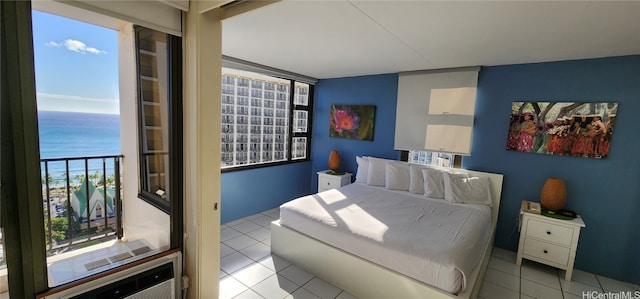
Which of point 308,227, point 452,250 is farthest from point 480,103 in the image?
point 308,227

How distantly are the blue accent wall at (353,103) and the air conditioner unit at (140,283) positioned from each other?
2.99 meters

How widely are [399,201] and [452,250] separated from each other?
1136 mm

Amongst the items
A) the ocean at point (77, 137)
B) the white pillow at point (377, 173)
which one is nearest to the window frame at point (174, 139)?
the ocean at point (77, 137)

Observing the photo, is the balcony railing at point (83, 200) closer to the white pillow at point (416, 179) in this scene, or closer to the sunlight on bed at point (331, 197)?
the sunlight on bed at point (331, 197)

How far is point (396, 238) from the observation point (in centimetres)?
208

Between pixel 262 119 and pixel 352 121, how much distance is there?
142cm

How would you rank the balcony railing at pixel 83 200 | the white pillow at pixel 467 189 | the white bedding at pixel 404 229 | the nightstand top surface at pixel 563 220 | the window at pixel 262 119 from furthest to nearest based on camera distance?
the window at pixel 262 119, the white pillow at pixel 467 189, the nightstand top surface at pixel 563 220, the balcony railing at pixel 83 200, the white bedding at pixel 404 229

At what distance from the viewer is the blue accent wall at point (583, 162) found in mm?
2502

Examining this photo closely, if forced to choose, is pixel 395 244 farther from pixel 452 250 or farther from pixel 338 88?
pixel 338 88

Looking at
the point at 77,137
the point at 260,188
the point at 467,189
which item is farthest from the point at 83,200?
the point at 467,189

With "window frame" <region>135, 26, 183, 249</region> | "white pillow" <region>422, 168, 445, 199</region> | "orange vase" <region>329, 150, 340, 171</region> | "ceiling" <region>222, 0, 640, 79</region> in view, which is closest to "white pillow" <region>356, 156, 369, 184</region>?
"orange vase" <region>329, 150, 340, 171</region>

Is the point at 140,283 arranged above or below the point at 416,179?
below

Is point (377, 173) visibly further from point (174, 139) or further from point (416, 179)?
point (174, 139)

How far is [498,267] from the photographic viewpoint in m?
2.73
